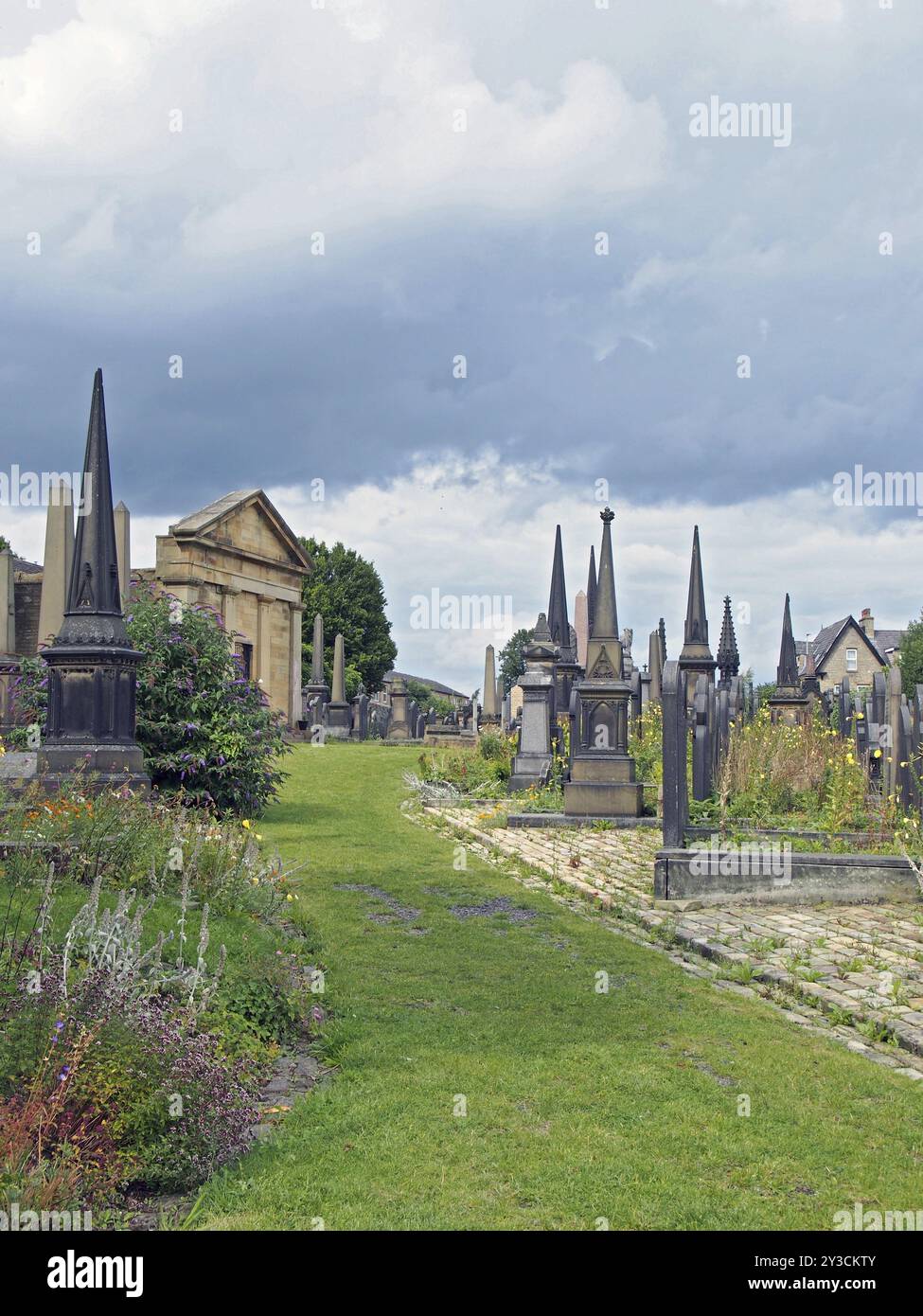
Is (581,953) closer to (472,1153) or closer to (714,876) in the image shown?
(714,876)

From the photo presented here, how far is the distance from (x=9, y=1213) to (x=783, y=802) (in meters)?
11.3

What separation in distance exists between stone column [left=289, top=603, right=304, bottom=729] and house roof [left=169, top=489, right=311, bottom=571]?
74.3 inches

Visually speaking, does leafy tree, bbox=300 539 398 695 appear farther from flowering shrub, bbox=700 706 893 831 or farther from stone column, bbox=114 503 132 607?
flowering shrub, bbox=700 706 893 831

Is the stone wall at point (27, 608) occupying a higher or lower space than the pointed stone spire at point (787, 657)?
higher

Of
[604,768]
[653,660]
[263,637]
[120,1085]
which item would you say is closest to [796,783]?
[604,768]

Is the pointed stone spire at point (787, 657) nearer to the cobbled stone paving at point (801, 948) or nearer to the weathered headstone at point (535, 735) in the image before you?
the weathered headstone at point (535, 735)

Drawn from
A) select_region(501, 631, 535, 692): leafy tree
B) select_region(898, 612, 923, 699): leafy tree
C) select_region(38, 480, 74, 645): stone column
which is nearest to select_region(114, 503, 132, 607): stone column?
select_region(38, 480, 74, 645): stone column

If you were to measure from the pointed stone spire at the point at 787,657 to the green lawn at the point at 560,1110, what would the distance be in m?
18.3

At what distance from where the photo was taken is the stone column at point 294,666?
1630 inches

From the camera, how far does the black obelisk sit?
1211cm

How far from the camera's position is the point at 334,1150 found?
13.6 feet

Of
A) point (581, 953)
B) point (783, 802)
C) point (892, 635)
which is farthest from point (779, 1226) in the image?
point (892, 635)

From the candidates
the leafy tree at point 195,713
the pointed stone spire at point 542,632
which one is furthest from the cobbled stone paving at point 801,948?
the pointed stone spire at point 542,632

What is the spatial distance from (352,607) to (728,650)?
36176 millimetres
